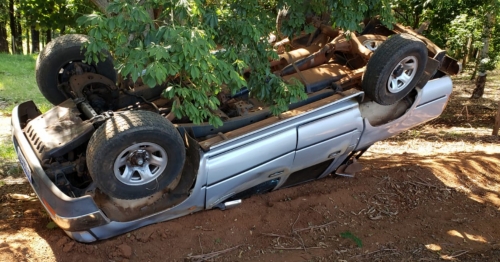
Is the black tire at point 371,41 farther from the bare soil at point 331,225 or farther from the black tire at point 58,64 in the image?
the black tire at point 58,64

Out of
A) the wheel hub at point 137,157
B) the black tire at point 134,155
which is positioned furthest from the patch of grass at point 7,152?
the wheel hub at point 137,157

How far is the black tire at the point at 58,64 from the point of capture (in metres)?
4.68

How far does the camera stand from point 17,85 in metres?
10.4

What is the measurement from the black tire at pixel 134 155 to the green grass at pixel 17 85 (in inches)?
213

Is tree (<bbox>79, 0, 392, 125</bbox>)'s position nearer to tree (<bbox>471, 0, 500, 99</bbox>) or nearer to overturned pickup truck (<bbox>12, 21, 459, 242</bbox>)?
overturned pickup truck (<bbox>12, 21, 459, 242</bbox>)

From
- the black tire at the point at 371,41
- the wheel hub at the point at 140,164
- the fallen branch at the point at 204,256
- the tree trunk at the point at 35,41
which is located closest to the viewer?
the wheel hub at the point at 140,164

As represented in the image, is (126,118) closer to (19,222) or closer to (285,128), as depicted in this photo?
(285,128)

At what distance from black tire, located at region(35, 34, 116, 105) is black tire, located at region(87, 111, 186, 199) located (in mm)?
1432

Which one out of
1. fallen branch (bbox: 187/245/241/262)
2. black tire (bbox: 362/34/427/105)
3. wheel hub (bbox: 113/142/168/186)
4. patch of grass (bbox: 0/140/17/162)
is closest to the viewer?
wheel hub (bbox: 113/142/168/186)

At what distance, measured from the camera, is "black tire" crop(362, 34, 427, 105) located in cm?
439

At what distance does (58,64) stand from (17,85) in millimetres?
6655

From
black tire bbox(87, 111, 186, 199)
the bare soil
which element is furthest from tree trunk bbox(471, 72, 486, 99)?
black tire bbox(87, 111, 186, 199)

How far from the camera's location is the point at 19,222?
4320 mm

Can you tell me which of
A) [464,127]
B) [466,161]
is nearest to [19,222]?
[466,161]
